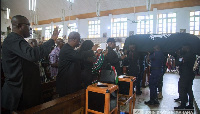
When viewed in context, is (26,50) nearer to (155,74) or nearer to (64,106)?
(64,106)

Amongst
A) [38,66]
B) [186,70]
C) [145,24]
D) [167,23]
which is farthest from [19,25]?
[167,23]

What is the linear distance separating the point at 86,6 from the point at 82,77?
13.5 m

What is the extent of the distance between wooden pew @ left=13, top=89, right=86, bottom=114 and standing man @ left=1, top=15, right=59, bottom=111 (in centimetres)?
16

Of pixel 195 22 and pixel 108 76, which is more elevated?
pixel 195 22

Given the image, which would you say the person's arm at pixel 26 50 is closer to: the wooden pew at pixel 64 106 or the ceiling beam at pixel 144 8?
the wooden pew at pixel 64 106

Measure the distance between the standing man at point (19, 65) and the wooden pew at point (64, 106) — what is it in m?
0.16

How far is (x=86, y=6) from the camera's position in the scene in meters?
14.8

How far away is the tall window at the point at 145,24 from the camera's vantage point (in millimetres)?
14027

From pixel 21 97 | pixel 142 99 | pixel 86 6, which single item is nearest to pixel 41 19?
pixel 86 6

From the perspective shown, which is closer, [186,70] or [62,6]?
[186,70]

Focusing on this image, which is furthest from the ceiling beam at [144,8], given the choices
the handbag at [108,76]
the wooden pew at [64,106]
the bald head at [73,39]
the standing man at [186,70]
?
the wooden pew at [64,106]

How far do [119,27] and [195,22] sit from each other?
666 centimetres

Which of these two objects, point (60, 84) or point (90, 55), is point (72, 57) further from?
point (60, 84)

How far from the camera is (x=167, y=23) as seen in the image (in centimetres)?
1371
